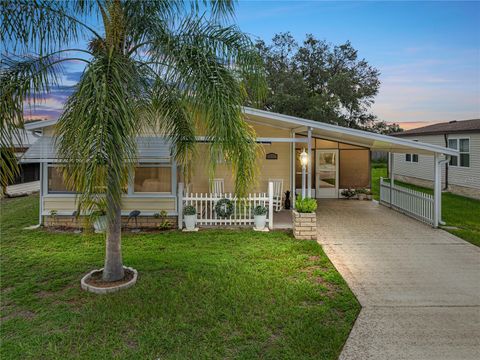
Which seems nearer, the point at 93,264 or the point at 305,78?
the point at 93,264

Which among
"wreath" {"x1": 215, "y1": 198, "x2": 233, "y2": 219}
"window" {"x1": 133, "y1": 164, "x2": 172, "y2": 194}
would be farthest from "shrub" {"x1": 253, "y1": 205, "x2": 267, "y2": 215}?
"window" {"x1": 133, "y1": 164, "x2": 172, "y2": 194}

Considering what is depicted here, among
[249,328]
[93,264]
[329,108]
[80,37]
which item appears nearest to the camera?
[249,328]

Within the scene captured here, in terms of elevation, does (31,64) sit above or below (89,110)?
above

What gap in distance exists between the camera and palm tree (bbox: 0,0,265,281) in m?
3.64

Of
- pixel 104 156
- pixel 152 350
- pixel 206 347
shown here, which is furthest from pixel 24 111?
pixel 206 347

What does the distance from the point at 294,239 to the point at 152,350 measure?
16.5 ft

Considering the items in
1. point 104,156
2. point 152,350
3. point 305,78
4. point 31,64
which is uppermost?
point 305,78

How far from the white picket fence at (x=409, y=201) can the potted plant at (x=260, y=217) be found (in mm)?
4832

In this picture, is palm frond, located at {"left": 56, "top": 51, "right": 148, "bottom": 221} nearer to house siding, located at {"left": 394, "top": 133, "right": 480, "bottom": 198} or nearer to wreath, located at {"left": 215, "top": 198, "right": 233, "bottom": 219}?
wreath, located at {"left": 215, "top": 198, "right": 233, "bottom": 219}

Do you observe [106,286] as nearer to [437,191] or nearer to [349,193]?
[437,191]

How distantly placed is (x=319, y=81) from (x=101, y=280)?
983 inches

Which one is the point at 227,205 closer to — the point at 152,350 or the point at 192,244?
the point at 192,244

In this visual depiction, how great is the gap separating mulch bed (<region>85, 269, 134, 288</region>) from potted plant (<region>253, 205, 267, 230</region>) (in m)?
4.06

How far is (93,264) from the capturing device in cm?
625
